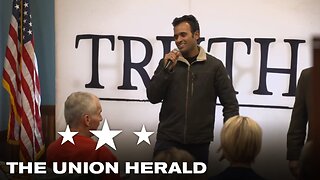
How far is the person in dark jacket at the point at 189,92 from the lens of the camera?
237 cm

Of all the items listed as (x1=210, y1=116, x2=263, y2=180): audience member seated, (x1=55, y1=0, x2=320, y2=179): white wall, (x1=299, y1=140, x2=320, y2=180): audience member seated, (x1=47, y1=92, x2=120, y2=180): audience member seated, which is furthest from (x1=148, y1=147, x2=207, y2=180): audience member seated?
(x1=55, y1=0, x2=320, y2=179): white wall

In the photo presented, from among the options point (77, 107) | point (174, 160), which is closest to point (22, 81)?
point (77, 107)

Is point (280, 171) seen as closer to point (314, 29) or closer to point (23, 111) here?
point (314, 29)

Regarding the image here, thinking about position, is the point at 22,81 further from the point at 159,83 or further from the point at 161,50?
the point at 159,83

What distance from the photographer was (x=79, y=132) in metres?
1.91

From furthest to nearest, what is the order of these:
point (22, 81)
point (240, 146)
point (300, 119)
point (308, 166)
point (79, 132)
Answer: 1. point (22, 81)
2. point (300, 119)
3. point (79, 132)
4. point (240, 146)
5. point (308, 166)

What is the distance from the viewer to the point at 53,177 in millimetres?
1908

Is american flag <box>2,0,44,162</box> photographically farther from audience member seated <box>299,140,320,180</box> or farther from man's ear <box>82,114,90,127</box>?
audience member seated <box>299,140,320,180</box>

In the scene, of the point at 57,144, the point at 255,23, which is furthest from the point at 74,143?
the point at 255,23

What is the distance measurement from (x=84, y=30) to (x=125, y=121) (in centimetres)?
58

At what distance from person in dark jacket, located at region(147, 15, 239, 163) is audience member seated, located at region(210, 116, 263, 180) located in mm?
692

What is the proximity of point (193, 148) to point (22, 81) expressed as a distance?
1095 mm

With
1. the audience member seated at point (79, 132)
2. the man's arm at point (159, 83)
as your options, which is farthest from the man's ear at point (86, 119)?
the man's arm at point (159, 83)

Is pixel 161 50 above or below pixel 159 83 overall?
above
